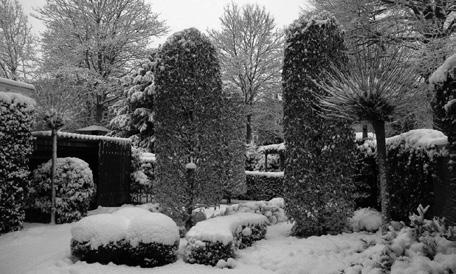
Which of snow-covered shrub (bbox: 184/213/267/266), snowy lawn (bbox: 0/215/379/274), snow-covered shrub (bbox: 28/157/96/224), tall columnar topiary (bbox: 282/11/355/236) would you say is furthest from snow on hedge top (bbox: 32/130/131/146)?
tall columnar topiary (bbox: 282/11/355/236)

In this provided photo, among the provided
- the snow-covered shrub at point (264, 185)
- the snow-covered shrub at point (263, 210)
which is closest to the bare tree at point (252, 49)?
the snow-covered shrub at point (264, 185)

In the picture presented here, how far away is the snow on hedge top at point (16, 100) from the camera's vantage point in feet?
22.2

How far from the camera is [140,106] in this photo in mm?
18078

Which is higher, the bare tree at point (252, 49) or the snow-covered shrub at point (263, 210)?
the bare tree at point (252, 49)

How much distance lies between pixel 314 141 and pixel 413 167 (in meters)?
1.63

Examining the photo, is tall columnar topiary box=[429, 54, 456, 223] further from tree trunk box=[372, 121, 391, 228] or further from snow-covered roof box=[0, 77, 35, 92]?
snow-covered roof box=[0, 77, 35, 92]

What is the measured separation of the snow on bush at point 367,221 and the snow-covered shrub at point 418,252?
2854 mm

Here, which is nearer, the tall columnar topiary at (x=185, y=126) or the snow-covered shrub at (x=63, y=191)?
the tall columnar topiary at (x=185, y=126)

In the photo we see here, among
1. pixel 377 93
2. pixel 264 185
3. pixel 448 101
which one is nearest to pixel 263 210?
pixel 377 93

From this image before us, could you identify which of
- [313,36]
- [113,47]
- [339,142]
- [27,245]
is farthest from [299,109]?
[113,47]

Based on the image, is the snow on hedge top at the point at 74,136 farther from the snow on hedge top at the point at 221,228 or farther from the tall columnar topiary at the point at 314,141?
the tall columnar topiary at the point at 314,141

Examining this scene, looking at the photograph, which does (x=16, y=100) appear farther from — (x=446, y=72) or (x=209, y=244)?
(x=446, y=72)

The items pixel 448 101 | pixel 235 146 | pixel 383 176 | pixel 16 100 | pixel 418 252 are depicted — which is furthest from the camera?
pixel 235 146

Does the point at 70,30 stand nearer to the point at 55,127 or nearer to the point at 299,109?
the point at 55,127
